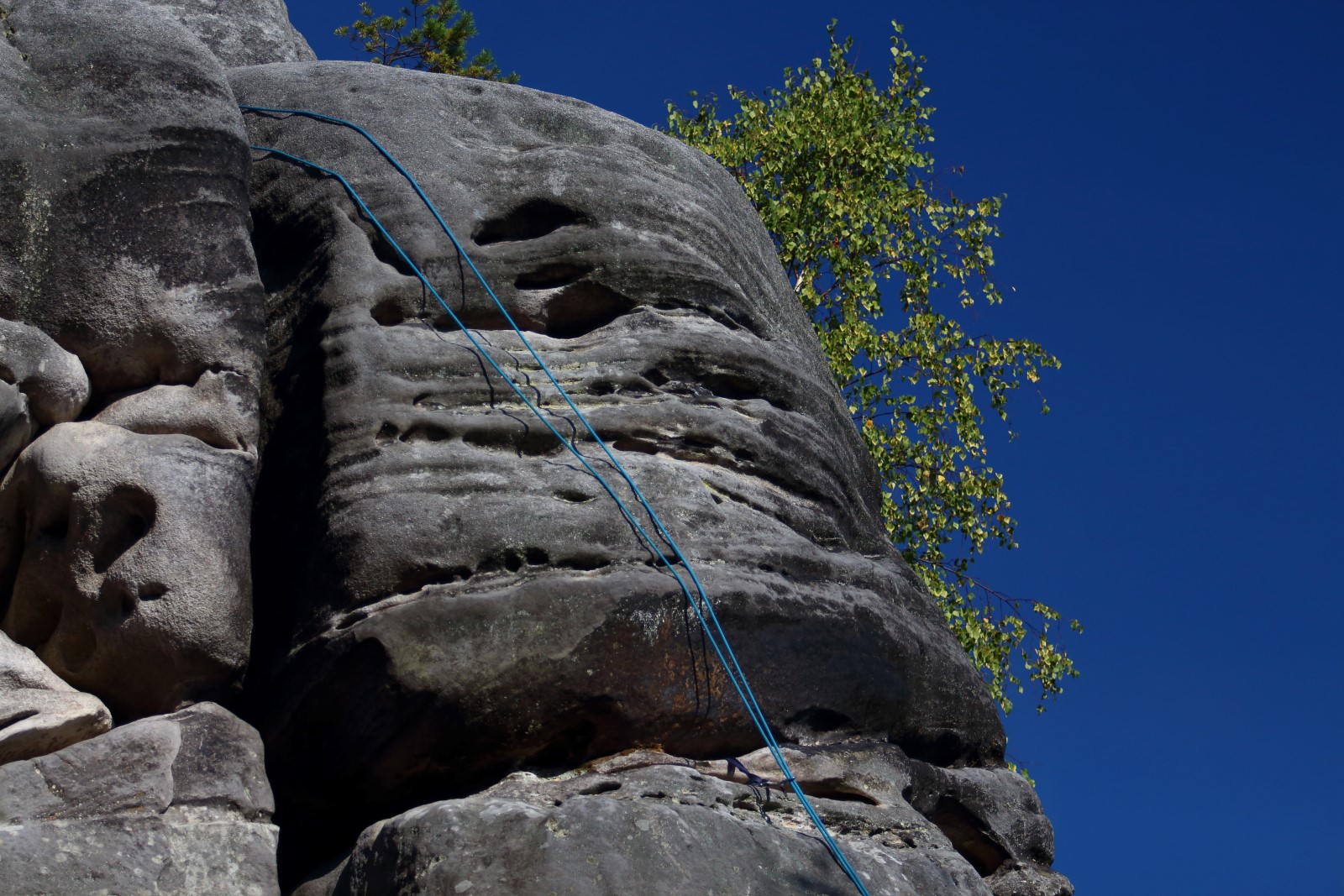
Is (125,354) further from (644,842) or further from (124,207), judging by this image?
(644,842)

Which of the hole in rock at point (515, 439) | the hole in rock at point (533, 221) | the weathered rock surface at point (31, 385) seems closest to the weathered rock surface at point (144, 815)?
the weathered rock surface at point (31, 385)

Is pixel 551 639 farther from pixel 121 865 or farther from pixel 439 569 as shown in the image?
pixel 121 865

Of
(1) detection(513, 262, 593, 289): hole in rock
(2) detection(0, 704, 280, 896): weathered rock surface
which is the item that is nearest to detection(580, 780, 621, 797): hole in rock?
(2) detection(0, 704, 280, 896): weathered rock surface

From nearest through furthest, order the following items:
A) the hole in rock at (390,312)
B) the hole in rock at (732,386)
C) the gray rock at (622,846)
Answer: the gray rock at (622,846) < the hole in rock at (390,312) < the hole in rock at (732,386)

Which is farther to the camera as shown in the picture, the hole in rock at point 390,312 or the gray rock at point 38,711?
the hole in rock at point 390,312

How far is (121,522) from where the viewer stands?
4.84m

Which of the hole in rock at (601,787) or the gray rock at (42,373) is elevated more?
the gray rock at (42,373)

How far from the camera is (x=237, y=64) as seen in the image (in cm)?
760

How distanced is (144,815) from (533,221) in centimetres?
259

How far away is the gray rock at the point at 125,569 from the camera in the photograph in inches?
187

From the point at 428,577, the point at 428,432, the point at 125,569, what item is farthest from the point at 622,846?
the point at 125,569

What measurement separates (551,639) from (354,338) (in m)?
1.36

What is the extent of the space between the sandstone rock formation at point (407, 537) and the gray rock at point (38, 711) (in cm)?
1

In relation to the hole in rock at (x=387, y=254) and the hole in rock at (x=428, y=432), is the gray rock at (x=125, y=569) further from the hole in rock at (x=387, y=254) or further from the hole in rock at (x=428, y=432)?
the hole in rock at (x=387, y=254)
